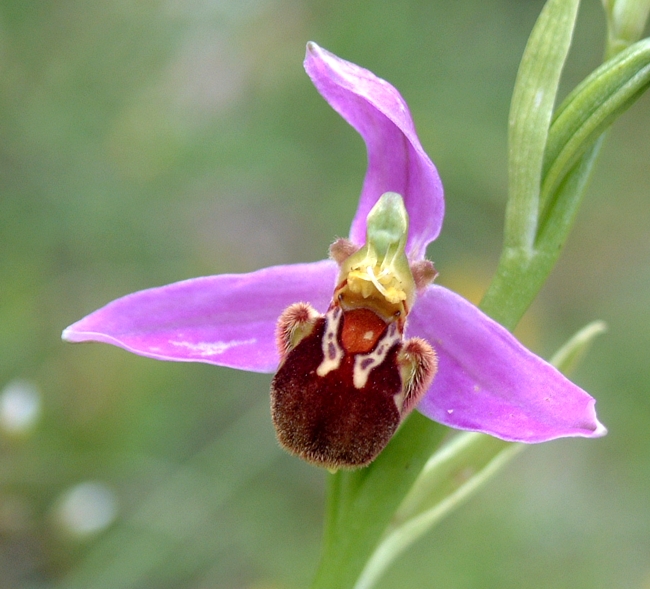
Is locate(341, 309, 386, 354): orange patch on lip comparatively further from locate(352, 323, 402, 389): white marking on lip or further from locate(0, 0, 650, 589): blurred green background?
locate(0, 0, 650, 589): blurred green background

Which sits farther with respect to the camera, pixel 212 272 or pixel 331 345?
pixel 212 272

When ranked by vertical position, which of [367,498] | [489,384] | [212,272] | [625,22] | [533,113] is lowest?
Result: [212,272]

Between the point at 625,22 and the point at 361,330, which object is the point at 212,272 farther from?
the point at 625,22

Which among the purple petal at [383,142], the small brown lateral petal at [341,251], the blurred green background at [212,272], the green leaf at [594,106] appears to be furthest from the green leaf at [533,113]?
the blurred green background at [212,272]

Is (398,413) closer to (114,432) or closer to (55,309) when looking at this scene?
(114,432)

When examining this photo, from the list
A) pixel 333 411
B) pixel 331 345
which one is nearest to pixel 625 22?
pixel 331 345

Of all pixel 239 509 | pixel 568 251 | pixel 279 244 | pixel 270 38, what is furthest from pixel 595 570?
pixel 270 38

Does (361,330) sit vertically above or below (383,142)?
below
